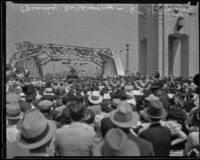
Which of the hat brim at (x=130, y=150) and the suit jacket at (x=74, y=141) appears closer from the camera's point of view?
the hat brim at (x=130, y=150)

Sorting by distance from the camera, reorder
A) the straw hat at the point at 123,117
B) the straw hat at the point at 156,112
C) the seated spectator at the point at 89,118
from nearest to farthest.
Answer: the straw hat at the point at 123,117
the straw hat at the point at 156,112
the seated spectator at the point at 89,118

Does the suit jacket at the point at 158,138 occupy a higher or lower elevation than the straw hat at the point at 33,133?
lower

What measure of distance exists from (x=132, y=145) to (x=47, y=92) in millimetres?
7931

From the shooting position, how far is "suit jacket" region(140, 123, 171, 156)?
407 cm

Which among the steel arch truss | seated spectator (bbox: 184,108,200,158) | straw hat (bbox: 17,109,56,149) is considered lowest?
seated spectator (bbox: 184,108,200,158)

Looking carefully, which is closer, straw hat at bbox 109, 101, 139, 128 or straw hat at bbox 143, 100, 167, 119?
straw hat at bbox 109, 101, 139, 128

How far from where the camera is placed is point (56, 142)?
4.05 meters

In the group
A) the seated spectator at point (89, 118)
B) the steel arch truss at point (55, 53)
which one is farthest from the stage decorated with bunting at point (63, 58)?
the seated spectator at point (89, 118)

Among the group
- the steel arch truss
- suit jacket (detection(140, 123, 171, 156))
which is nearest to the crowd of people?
suit jacket (detection(140, 123, 171, 156))

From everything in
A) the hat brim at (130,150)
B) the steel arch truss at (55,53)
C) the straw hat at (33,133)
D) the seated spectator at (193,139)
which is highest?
the steel arch truss at (55,53)

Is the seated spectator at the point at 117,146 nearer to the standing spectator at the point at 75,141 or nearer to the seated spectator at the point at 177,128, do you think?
the standing spectator at the point at 75,141

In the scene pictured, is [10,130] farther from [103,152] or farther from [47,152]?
[103,152]

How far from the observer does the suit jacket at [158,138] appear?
4.07 m

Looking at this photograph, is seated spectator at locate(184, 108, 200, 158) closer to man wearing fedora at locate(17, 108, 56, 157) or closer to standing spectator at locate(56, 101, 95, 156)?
standing spectator at locate(56, 101, 95, 156)
